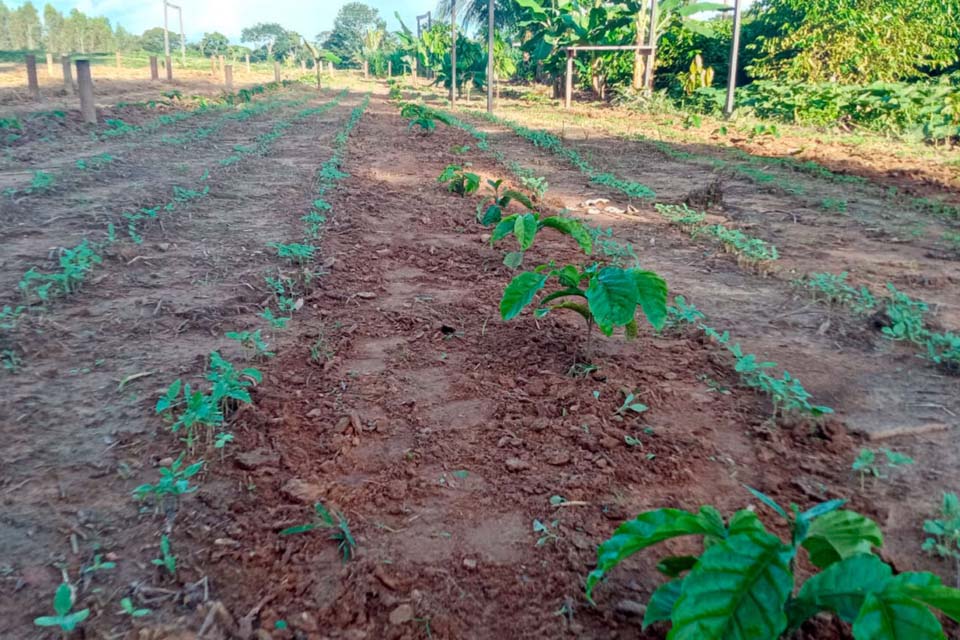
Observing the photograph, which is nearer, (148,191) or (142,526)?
(142,526)

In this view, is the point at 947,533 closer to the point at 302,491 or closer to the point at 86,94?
the point at 302,491

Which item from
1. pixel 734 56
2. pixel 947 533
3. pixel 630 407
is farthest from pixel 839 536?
pixel 734 56

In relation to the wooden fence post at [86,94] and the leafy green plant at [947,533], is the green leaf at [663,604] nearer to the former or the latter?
the leafy green plant at [947,533]

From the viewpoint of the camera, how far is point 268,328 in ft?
11.6

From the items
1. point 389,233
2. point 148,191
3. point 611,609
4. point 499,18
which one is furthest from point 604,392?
point 499,18

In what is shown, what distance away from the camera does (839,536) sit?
157 centimetres

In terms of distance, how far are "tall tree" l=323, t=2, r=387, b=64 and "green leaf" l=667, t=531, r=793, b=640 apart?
5999 centimetres

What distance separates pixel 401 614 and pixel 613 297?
1475 millimetres

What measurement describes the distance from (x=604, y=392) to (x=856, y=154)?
9.43 meters

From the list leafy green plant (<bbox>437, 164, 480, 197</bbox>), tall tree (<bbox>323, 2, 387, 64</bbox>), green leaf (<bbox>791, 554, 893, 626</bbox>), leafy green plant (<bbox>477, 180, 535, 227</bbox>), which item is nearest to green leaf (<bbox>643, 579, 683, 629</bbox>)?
green leaf (<bbox>791, 554, 893, 626</bbox>)

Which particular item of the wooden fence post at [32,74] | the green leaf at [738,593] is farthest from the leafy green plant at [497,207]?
the wooden fence post at [32,74]

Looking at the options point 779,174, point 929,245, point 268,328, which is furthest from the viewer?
point 779,174

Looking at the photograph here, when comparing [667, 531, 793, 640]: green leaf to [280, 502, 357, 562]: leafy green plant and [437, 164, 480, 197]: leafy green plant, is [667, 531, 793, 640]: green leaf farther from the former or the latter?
[437, 164, 480, 197]: leafy green plant

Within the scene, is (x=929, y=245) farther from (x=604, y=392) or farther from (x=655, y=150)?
(x=655, y=150)
